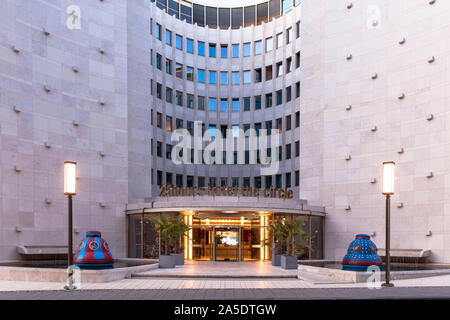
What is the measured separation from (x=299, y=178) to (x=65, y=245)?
63.6 ft

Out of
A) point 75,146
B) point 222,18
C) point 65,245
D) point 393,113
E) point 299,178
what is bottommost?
point 65,245

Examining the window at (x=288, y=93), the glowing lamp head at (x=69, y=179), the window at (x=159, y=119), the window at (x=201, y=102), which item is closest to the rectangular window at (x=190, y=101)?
the window at (x=201, y=102)

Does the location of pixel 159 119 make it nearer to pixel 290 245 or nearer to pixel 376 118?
pixel 376 118

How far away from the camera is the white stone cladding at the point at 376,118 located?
28.6m

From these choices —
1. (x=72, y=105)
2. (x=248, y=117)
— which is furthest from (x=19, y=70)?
(x=248, y=117)

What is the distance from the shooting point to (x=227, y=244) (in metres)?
31.0

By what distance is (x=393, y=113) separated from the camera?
3067 cm

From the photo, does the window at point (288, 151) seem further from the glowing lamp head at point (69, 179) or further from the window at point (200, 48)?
the glowing lamp head at point (69, 179)

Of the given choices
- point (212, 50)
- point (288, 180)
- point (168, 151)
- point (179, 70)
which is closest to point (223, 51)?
point (212, 50)

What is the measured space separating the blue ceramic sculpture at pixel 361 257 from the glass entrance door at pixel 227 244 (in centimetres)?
1322

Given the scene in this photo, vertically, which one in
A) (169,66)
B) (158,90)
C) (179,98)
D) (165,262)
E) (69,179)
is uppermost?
(169,66)

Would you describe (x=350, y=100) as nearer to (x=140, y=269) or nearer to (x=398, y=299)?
(x=140, y=269)

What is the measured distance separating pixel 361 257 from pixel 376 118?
16.0m

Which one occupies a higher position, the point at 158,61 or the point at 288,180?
the point at 158,61
